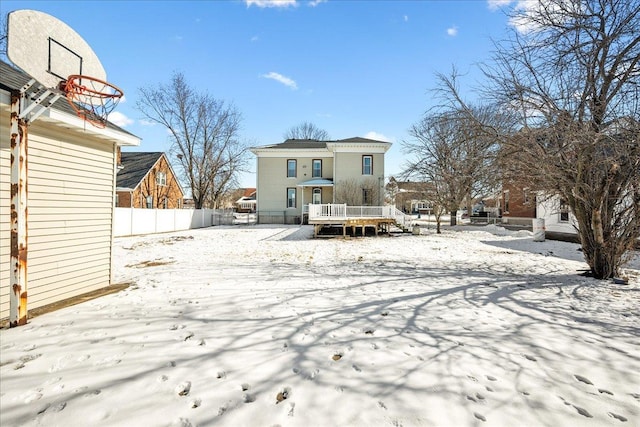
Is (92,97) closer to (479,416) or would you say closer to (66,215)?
(66,215)

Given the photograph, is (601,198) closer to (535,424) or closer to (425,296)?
(425,296)

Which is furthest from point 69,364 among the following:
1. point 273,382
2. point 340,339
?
point 340,339

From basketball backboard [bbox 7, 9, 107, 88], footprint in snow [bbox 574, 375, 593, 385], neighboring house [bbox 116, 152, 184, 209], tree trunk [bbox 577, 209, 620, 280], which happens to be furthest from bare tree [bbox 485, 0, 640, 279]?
neighboring house [bbox 116, 152, 184, 209]

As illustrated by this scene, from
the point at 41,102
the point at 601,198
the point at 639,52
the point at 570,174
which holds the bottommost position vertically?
the point at 601,198

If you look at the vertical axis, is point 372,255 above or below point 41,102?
below

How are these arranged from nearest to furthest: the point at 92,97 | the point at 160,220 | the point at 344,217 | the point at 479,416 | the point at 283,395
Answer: the point at 479,416
the point at 283,395
the point at 92,97
the point at 344,217
the point at 160,220

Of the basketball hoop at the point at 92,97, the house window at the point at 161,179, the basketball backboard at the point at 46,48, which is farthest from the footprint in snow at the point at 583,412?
the house window at the point at 161,179

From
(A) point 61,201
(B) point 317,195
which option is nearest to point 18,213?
(A) point 61,201

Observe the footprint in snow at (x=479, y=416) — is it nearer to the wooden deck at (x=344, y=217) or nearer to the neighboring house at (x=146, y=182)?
the wooden deck at (x=344, y=217)

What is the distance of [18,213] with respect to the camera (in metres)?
3.67

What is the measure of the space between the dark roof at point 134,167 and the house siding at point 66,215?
17908 millimetres

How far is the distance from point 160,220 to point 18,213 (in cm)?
1669

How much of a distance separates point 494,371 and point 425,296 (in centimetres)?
241

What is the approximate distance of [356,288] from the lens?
5684 millimetres
